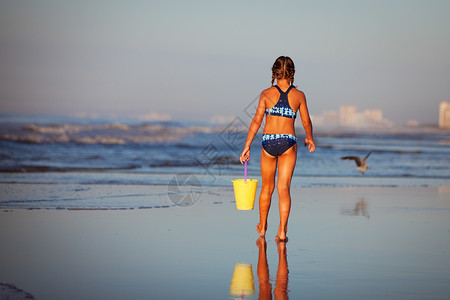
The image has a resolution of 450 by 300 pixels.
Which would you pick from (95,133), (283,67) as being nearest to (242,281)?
(283,67)

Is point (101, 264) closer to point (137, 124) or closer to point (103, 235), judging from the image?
point (103, 235)

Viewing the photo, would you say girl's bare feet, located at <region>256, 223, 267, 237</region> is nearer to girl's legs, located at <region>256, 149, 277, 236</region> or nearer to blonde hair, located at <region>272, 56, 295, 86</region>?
girl's legs, located at <region>256, 149, 277, 236</region>

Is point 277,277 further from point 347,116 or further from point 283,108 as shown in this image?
point 347,116

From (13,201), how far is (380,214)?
5391 millimetres

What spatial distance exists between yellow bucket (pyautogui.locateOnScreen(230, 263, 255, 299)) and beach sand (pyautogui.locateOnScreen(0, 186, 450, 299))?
0.09 ft

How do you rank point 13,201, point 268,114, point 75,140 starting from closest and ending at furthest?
point 268,114 → point 13,201 → point 75,140

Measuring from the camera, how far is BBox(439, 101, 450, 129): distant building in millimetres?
65537

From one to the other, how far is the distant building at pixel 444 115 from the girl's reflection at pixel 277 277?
61.5 metres

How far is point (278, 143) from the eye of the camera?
6.63 meters

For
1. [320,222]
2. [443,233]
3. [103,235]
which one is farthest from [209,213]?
[443,233]

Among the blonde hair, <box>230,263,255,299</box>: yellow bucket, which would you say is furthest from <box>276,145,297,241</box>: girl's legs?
<box>230,263,255,299</box>: yellow bucket

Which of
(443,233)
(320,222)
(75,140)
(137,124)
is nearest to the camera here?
(443,233)

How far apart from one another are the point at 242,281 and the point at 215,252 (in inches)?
44.7

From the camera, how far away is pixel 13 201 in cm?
960
